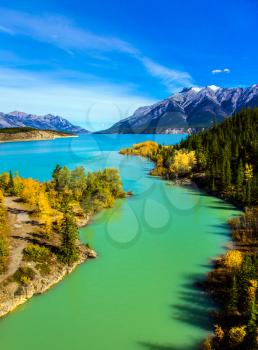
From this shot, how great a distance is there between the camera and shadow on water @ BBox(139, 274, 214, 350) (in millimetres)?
30906

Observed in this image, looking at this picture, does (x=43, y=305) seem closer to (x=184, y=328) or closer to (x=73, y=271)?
(x=73, y=271)

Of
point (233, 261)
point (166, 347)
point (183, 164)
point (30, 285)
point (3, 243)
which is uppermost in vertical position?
point (183, 164)

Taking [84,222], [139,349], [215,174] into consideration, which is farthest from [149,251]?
[215,174]

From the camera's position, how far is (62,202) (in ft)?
216

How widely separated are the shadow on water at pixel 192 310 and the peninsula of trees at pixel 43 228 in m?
15.9

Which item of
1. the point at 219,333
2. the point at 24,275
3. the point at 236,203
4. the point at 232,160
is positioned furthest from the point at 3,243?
the point at 232,160

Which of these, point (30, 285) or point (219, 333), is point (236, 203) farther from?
point (30, 285)

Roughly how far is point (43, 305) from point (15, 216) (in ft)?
96.8

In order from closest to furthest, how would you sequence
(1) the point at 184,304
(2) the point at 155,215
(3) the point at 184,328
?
(3) the point at 184,328
(1) the point at 184,304
(2) the point at 155,215

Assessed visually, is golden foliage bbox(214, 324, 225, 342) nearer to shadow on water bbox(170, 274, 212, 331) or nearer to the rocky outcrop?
shadow on water bbox(170, 274, 212, 331)

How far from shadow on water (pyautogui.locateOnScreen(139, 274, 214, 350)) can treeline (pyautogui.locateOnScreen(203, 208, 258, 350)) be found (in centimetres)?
111

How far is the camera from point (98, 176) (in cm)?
8925

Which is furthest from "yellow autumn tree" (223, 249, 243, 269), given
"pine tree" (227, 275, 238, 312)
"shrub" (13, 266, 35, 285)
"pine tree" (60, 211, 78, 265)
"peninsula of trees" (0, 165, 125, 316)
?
"shrub" (13, 266, 35, 285)

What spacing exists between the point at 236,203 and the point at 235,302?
5329cm
